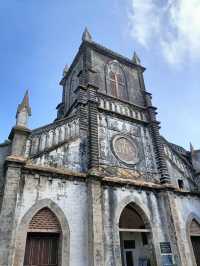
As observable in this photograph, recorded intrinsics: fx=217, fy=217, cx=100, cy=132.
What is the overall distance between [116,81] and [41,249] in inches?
506

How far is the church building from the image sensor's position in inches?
340

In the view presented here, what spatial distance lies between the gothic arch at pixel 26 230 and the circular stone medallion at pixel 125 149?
198 inches

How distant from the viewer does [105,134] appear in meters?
13.2

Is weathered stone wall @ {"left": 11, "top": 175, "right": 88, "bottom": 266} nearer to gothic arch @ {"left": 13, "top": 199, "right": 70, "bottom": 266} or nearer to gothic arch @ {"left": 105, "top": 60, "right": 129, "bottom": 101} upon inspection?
gothic arch @ {"left": 13, "top": 199, "right": 70, "bottom": 266}

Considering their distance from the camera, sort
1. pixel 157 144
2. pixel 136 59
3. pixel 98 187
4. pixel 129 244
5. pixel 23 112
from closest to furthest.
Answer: pixel 98 187 < pixel 23 112 < pixel 129 244 < pixel 157 144 < pixel 136 59

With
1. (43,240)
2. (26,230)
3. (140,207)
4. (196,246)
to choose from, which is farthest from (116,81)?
(26,230)

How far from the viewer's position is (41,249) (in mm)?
8586

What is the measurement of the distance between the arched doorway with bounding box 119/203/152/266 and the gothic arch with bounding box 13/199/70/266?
4177 millimetres

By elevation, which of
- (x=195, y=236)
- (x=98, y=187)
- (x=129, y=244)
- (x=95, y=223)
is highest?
(x=98, y=187)

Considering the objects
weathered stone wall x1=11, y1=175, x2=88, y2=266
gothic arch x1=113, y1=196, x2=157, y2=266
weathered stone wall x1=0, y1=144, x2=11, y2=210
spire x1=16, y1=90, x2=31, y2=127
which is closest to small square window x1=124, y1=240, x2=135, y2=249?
gothic arch x1=113, y1=196, x2=157, y2=266

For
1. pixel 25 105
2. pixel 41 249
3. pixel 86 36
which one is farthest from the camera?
pixel 86 36

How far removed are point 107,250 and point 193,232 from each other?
597 centimetres

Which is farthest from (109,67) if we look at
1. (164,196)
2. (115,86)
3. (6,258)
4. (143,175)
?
(6,258)

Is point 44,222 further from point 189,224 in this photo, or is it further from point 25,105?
point 189,224
